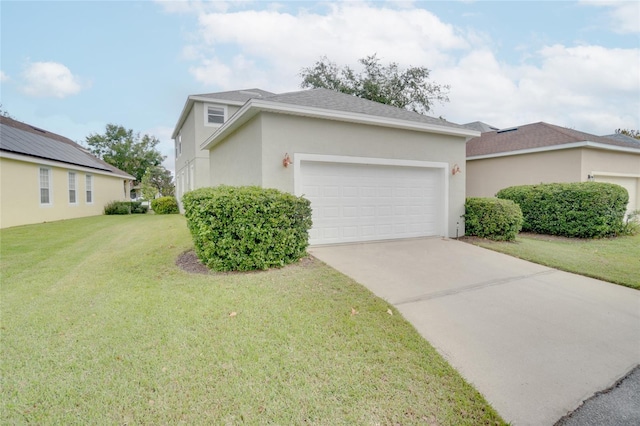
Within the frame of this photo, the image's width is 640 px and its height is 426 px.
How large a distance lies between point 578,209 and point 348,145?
825 cm

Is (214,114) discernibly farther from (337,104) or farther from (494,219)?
(494,219)

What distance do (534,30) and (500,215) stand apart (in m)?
6.51

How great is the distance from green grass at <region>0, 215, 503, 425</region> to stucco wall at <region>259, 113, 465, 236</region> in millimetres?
2956

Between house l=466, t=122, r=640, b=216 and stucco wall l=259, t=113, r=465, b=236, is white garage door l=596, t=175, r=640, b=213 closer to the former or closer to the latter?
house l=466, t=122, r=640, b=216

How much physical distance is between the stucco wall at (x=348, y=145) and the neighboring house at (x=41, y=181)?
12.0 m

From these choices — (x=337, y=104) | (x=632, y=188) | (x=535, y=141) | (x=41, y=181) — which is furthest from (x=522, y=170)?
(x=41, y=181)

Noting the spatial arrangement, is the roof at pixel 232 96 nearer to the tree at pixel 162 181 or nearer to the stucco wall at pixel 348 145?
the stucco wall at pixel 348 145

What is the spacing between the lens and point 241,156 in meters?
8.43

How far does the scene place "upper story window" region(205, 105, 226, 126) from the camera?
16.6 metres

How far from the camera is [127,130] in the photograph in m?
35.5

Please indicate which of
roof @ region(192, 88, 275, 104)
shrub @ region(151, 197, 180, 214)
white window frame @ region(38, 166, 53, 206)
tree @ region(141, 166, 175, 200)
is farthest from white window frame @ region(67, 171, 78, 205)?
tree @ region(141, 166, 175, 200)

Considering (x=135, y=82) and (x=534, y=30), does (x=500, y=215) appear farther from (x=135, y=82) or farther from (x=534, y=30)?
(x=135, y=82)

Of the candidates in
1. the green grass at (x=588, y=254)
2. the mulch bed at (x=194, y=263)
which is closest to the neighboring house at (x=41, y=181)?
the mulch bed at (x=194, y=263)

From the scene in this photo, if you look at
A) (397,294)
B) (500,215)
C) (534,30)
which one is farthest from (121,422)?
(534,30)
